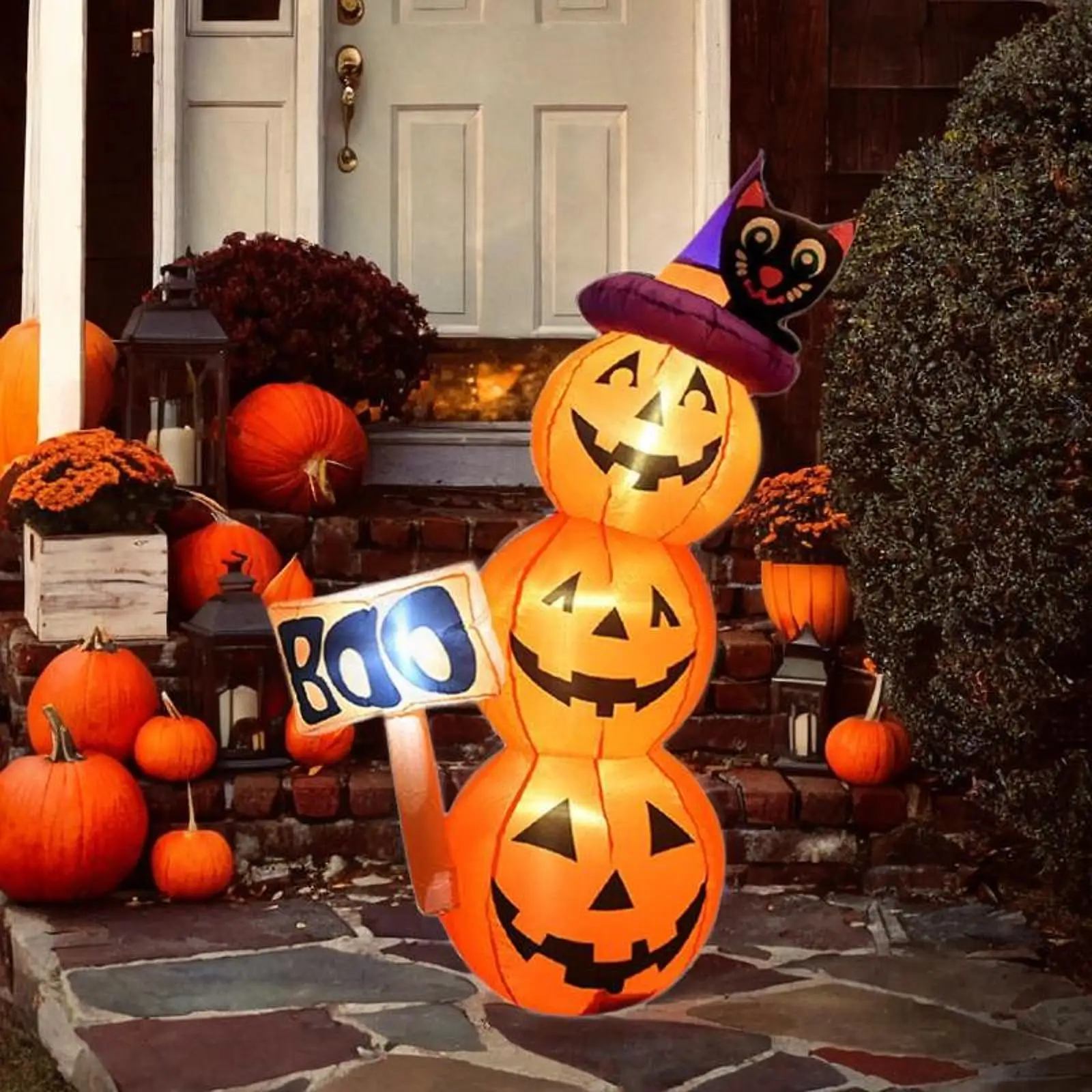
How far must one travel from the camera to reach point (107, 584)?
177 inches

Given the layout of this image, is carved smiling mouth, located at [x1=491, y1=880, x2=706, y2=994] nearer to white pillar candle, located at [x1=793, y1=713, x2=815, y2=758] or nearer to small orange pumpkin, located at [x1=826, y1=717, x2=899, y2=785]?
small orange pumpkin, located at [x1=826, y1=717, x2=899, y2=785]

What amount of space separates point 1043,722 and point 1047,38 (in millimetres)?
1153

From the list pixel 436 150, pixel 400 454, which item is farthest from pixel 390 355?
pixel 436 150

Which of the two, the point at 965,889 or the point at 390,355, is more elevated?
the point at 390,355

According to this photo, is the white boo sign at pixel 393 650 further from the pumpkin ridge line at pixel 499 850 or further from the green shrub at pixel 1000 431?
the green shrub at pixel 1000 431

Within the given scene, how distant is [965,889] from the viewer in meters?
3.88

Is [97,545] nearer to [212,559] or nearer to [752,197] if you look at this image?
[212,559]

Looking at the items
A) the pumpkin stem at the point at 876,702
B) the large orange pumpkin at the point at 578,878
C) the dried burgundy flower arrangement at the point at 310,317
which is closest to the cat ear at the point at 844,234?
the large orange pumpkin at the point at 578,878

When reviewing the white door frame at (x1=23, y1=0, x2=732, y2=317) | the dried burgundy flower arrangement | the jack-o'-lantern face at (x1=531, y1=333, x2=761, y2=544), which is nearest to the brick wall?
the dried burgundy flower arrangement

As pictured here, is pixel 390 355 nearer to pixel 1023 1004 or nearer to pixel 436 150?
pixel 436 150

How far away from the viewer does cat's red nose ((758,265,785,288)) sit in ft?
8.58

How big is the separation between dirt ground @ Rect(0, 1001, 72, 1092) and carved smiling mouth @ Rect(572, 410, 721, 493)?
1.44 metres

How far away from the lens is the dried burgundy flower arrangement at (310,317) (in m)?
5.25

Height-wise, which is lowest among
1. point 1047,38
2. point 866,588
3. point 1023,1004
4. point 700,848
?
point 1023,1004
